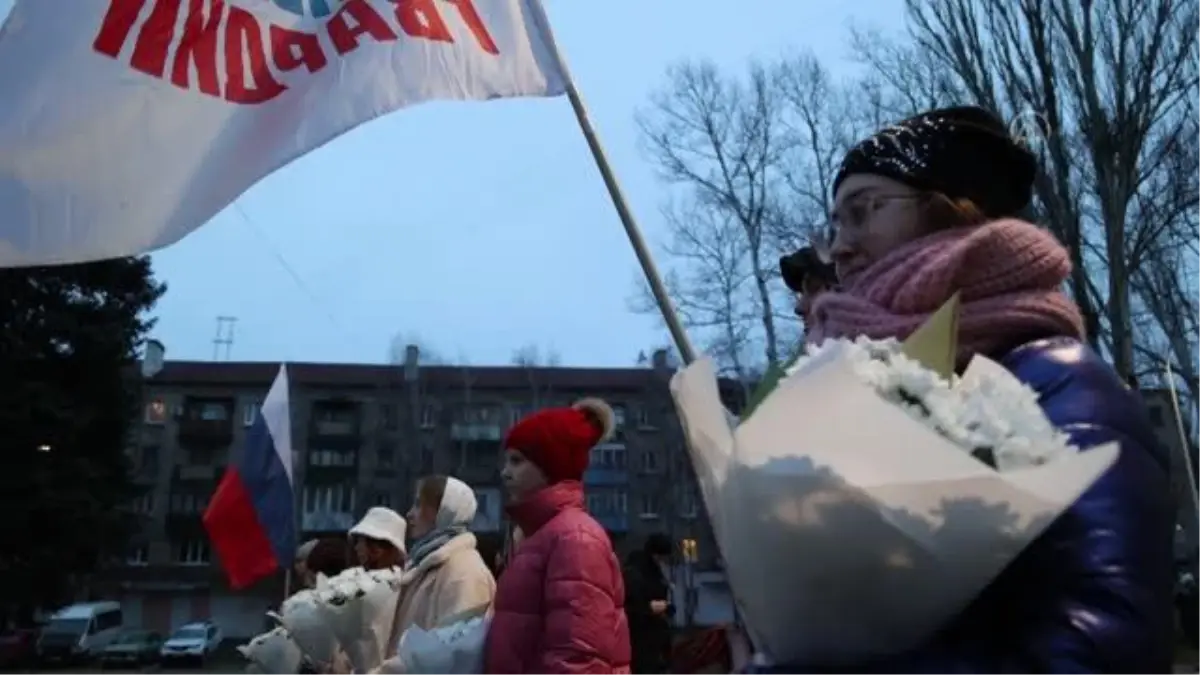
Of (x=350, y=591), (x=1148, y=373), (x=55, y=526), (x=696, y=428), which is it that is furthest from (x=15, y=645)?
(x=696, y=428)

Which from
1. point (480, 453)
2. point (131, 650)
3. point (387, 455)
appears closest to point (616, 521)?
point (480, 453)

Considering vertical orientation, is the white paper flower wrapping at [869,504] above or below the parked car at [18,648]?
above

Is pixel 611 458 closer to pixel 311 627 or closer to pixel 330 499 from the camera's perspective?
pixel 330 499

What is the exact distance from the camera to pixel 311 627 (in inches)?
193

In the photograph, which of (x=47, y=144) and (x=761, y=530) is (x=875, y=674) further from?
(x=47, y=144)

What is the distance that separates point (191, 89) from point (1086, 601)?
12.6 feet

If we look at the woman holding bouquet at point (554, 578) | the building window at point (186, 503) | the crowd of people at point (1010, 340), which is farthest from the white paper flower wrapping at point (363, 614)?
the building window at point (186, 503)

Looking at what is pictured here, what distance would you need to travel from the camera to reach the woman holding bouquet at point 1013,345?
1.28 m

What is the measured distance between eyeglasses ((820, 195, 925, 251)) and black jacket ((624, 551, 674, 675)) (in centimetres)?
585

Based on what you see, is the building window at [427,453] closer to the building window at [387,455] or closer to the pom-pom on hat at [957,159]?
the building window at [387,455]

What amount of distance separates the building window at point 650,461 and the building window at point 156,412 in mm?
23619

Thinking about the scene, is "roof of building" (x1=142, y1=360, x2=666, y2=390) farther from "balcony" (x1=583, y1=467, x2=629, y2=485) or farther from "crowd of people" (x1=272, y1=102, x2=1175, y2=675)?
"crowd of people" (x1=272, y1=102, x2=1175, y2=675)

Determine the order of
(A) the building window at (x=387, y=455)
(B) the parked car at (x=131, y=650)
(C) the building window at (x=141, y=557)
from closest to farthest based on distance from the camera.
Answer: (B) the parked car at (x=131, y=650) < (A) the building window at (x=387, y=455) < (C) the building window at (x=141, y=557)

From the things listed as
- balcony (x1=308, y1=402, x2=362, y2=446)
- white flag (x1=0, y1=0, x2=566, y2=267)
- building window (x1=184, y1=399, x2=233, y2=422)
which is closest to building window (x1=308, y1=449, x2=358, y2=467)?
balcony (x1=308, y1=402, x2=362, y2=446)
